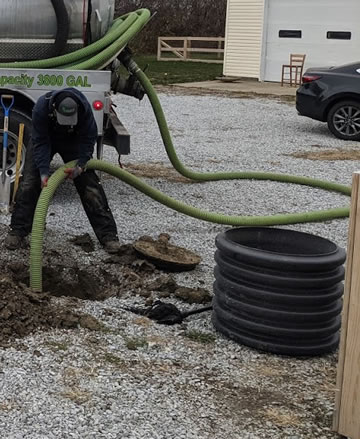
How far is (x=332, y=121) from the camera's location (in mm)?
14250

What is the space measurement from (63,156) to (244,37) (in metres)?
18.8

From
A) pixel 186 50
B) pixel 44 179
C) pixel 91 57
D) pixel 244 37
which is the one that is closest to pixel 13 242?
pixel 44 179

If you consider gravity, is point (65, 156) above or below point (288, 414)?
above

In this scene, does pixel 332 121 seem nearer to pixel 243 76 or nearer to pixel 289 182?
pixel 289 182

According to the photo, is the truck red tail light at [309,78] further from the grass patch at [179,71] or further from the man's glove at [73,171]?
the grass patch at [179,71]

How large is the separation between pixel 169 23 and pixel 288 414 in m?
39.2

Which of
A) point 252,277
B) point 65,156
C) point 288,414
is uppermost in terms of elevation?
point 65,156

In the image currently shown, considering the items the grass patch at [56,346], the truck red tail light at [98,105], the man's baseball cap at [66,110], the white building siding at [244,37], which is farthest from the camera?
the white building siding at [244,37]

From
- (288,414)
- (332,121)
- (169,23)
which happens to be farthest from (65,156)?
(169,23)

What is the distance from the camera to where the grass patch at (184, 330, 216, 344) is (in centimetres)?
525

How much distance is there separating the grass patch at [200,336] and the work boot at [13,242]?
6.96 feet

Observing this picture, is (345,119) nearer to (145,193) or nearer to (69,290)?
(145,193)

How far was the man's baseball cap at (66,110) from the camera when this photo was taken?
6.17m

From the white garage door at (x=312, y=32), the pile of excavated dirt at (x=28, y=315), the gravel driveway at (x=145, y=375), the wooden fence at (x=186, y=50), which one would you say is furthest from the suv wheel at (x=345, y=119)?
the wooden fence at (x=186, y=50)
